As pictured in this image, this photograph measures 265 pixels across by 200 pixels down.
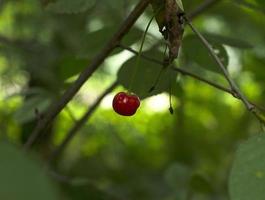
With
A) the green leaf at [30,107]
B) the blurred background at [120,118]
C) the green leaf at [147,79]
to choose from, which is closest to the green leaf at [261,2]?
the blurred background at [120,118]

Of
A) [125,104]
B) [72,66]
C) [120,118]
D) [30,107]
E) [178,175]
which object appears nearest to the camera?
[125,104]

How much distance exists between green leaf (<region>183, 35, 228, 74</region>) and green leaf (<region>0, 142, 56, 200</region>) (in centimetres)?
75

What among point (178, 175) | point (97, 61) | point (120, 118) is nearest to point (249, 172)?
point (97, 61)

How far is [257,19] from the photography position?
180 cm

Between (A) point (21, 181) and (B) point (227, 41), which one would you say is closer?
(A) point (21, 181)

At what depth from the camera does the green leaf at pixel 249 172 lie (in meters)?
0.47

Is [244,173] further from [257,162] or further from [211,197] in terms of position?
[211,197]

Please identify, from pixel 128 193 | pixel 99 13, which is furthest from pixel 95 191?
pixel 99 13

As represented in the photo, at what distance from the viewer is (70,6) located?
0.87 metres

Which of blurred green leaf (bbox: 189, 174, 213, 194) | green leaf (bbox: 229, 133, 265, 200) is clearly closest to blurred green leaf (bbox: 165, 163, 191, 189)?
blurred green leaf (bbox: 189, 174, 213, 194)

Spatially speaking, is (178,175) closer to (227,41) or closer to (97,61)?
(227,41)

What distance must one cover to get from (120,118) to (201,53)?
128cm

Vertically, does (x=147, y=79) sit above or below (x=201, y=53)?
below

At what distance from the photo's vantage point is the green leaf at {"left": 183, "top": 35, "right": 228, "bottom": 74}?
995 mm
